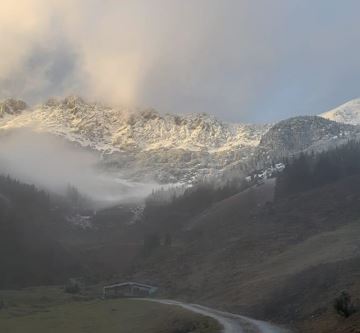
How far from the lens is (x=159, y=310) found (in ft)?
299

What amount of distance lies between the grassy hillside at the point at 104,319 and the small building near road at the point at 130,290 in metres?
20.4

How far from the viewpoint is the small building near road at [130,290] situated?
140125mm

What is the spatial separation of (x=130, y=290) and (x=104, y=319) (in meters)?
57.5

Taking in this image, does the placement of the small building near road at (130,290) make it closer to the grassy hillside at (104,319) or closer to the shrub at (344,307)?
the grassy hillside at (104,319)

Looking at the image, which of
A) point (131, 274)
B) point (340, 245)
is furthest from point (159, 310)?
point (131, 274)

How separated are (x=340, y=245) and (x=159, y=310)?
4280 centimetres

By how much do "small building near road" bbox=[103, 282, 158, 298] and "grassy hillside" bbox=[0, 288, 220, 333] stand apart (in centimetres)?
2045

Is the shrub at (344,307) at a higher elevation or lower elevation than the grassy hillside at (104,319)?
higher

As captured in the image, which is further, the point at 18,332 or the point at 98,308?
the point at 98,308

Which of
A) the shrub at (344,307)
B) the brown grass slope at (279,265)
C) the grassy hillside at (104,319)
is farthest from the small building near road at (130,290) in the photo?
the shrub at (344,307)

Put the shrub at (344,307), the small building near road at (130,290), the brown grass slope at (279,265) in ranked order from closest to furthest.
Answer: the shrub at (344,307), the brown grass slope at (279,265), the small building near road at (130,290)

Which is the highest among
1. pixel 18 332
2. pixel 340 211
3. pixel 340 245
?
pixel 340 211

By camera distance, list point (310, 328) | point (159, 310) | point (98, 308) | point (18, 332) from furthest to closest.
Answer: point (98, 308) < point (159, 310) < point (18, 332) < point (310, 328)

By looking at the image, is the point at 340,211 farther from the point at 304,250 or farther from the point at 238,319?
the point at 238,319
